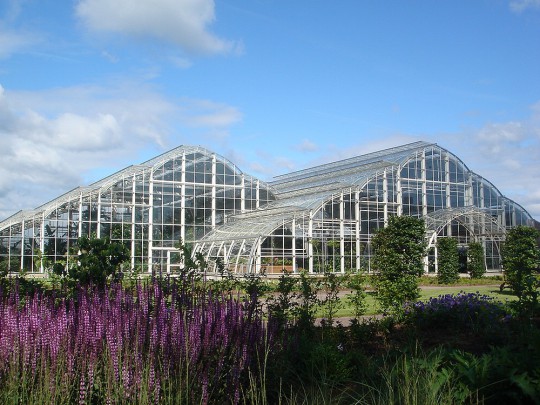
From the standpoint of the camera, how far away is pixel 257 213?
32.8 metres

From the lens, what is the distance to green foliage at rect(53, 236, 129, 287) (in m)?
8.22

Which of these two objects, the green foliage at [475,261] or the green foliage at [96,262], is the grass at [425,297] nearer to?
the green foliage at [96,262]

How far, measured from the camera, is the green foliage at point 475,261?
108ft

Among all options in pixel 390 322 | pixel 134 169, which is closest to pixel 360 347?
pixel 390 322

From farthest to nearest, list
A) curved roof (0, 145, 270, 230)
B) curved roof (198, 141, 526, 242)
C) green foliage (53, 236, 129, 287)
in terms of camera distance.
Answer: curved roof (198, 141, 526, 242) → curved roof (0, 145, 270, 230) → green foliage (53, 236, 129, 287)

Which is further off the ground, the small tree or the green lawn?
the small tree

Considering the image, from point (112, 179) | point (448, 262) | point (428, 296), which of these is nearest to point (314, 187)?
point (448, 262)

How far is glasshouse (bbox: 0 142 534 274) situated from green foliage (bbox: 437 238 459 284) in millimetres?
2698

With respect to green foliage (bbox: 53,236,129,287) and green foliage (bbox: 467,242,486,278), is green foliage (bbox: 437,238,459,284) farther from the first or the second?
green foliage (bbox: 53,236,129,287)

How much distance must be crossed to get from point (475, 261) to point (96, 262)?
28.7 meters

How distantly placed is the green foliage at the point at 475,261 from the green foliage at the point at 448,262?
1.71m

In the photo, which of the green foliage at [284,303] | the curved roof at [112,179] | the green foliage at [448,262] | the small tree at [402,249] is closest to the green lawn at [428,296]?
the small tree at [402,249]

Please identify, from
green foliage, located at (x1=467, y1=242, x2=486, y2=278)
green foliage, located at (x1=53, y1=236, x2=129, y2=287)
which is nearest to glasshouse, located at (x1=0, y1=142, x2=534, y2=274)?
green foliage, located at (x1=467, y1=242, x2=486, y2=278)

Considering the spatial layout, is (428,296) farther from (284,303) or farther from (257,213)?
(257,213)
